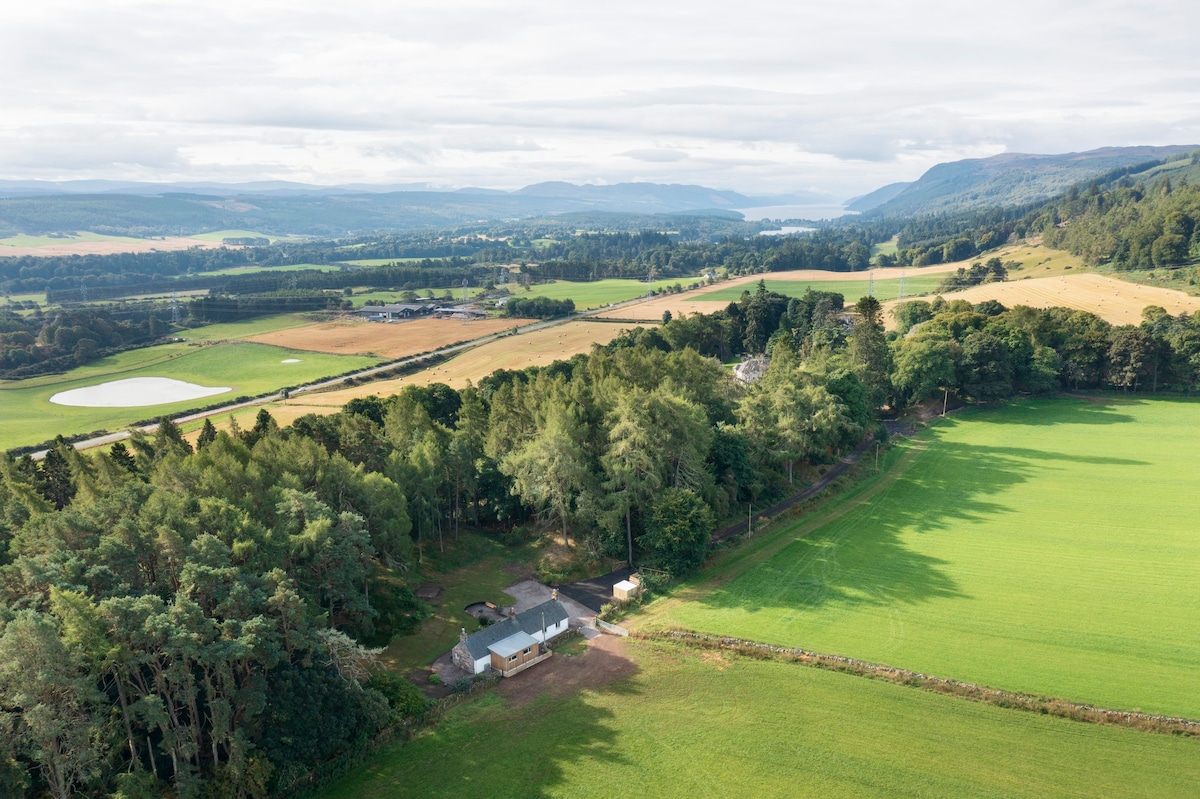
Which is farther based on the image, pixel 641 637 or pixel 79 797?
pixel 641 637

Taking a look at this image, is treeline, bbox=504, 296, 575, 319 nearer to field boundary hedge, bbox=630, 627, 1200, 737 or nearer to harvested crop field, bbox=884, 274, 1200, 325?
harvested crop field, bbox=884, 274, 1200, 325

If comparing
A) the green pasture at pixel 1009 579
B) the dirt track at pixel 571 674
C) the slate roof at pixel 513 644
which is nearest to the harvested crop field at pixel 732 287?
the green pasture at pixel 1009 579

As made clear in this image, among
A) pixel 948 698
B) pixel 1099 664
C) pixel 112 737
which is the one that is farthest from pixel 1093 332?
pixel 112 737

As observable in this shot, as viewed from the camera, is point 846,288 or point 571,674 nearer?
point 571,674

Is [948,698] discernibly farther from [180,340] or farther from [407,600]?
[180,340]

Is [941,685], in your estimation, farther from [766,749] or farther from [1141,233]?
[1141,233]

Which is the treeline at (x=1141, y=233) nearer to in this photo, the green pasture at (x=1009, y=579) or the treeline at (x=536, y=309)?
the green pasture at (x=1009, y=579)

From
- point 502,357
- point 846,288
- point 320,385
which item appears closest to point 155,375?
point 320,385
